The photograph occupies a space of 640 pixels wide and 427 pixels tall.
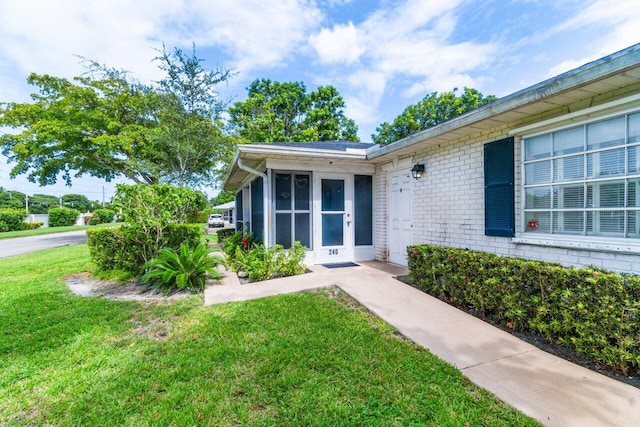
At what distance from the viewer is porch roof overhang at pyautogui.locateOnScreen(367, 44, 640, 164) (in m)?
2.46

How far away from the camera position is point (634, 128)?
2730 mm

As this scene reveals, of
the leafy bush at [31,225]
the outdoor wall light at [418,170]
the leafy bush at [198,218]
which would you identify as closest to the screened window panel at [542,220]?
the outdoor wall light at [418,170]

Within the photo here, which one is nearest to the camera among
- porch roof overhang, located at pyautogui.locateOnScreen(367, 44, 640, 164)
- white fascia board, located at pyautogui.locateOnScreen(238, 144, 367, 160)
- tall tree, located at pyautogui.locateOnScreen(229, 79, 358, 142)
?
porch roof overhang, located at pyautogui.locateOnScreen(367, 44, 640, 164)

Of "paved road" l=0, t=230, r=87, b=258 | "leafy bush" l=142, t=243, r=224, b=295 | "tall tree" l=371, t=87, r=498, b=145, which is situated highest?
"tall tree" l=371, t=87, r=498, b=145

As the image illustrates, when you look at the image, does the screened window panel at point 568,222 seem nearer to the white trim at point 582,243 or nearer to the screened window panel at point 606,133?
the white trim at point 582,243

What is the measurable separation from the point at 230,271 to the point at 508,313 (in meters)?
5.13

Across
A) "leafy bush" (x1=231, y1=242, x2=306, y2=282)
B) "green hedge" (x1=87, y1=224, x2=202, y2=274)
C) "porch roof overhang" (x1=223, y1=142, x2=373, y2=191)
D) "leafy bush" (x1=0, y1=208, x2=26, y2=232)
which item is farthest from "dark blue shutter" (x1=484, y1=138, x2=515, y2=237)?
"leafy bush" (x1=0, y1=208, x2=26, y2=232)

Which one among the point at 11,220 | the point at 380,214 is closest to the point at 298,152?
the point at 380,214

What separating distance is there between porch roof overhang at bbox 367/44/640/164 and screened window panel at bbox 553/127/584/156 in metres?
0.24

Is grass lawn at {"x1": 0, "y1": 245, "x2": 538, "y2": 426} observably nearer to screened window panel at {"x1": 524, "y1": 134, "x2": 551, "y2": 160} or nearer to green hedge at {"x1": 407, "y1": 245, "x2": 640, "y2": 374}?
green hedge at {"x1": 407, "y1": 245, "x2": 640, "y2": 374}

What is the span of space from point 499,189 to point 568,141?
3.05ft

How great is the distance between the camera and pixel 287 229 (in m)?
6.16

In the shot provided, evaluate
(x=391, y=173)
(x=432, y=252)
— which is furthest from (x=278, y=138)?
(x=432, y=252)

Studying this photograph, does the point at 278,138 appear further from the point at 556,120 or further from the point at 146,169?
the point at 556,120
